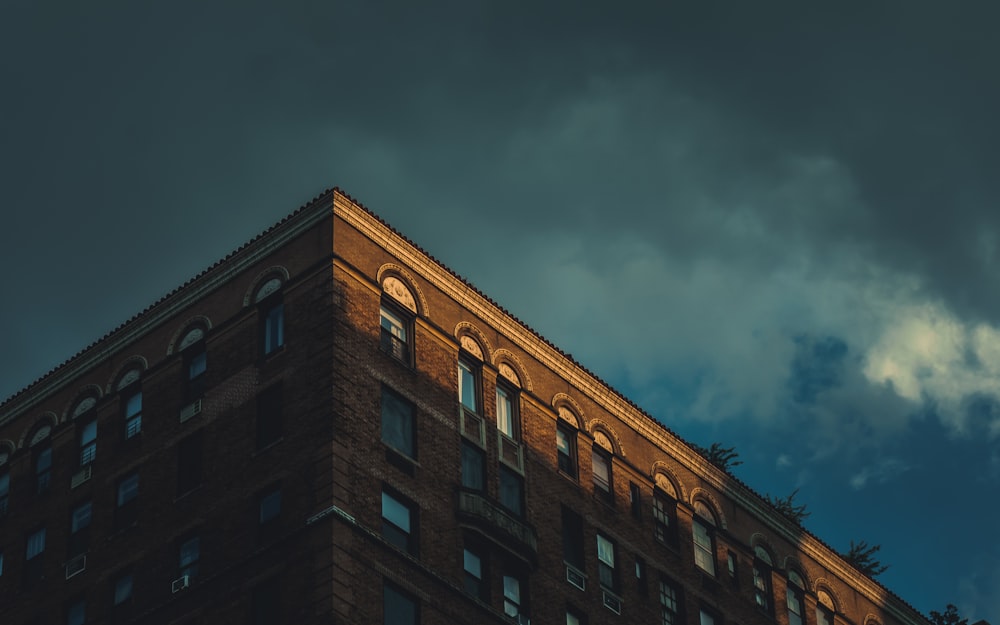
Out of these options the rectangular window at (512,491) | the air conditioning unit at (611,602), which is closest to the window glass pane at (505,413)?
the rectangular window at (512,491)

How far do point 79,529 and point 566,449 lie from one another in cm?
1599

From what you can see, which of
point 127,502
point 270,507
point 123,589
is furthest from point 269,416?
point 123,589

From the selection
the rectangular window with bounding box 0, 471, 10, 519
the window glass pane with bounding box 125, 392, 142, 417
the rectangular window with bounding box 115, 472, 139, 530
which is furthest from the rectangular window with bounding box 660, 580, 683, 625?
the rectangular window with bounding box 0, 471, 10, 519

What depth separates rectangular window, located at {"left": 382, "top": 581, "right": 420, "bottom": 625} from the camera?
2448 inches

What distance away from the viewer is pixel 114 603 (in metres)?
67.6

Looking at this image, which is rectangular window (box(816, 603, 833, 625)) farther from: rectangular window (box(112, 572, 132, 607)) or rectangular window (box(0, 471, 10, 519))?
rectangular window (box(0, 471, 10, 519))

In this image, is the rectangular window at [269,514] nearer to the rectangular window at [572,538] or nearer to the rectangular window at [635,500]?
the rectangular window at [572,538]

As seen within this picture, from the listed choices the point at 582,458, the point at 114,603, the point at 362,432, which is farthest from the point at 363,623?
→ the point at 582,458

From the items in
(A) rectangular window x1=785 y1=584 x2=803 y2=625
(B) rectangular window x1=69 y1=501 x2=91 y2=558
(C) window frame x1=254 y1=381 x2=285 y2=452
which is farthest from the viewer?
(A) rectangular window x1=785 y1=584 x2=803 y2=625

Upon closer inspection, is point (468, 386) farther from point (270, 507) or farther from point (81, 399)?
point (81, 399)

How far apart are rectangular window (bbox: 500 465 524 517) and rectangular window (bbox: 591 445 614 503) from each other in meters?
4.59

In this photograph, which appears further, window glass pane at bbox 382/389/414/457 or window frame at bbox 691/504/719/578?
window frame at bbox 691/504/719/578

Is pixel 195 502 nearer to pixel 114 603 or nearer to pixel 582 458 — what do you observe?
pixel 114 603

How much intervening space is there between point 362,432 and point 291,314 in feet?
16.2
